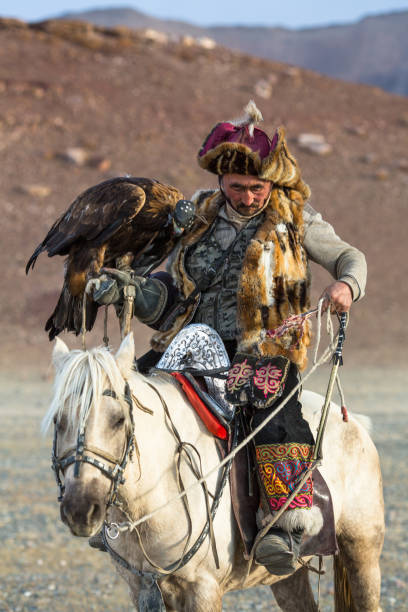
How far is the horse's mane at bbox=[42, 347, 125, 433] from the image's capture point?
9.99 ft

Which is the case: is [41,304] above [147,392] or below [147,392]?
below

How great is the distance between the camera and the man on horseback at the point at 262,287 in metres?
3.64

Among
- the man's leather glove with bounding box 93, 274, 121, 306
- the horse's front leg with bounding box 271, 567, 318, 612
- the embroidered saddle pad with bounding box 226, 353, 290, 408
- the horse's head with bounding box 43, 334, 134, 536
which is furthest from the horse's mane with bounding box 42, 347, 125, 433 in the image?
the horse's front leg with bounding box 271, 567, 318, 612

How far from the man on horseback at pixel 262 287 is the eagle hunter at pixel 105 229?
0.47 ft

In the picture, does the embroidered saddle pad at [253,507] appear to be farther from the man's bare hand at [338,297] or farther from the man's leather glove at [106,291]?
the man's leather glove at [106,291]

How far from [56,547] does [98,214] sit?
4985 millimetres

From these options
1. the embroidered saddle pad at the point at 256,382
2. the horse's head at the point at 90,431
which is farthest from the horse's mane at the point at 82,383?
the embroidered saddle pad at the point at 256,382

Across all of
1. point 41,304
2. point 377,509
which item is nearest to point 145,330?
point 41,304

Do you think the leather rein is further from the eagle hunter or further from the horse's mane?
the eagle hunter

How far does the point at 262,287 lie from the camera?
149 inches

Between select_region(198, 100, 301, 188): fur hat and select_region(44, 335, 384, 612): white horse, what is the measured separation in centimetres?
105

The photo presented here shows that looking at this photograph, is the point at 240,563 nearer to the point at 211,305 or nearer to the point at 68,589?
the point at 211,305

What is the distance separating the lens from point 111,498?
3.08 m

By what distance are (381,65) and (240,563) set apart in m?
102
